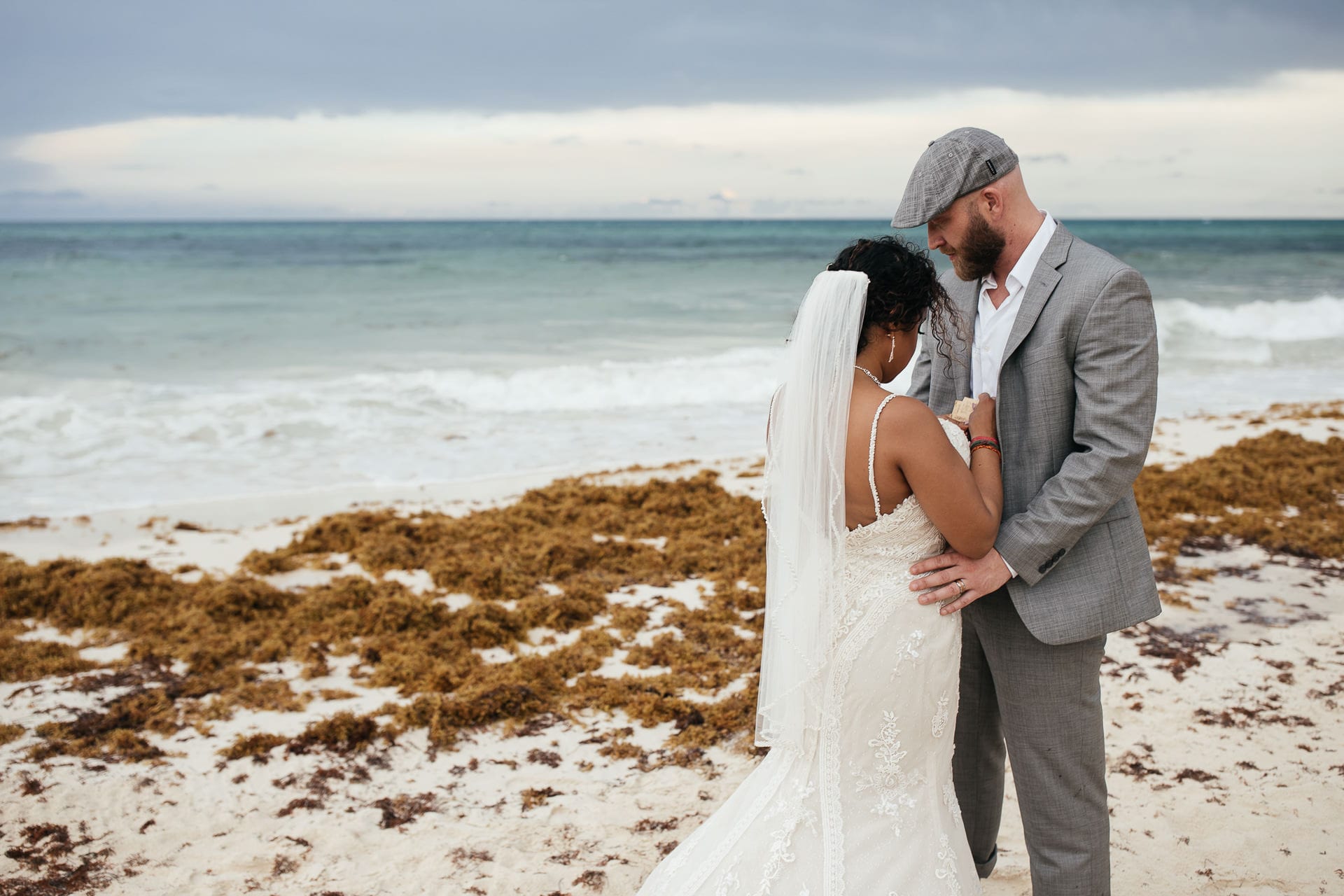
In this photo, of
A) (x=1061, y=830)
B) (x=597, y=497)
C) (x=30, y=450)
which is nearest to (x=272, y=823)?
(x=1061, y=830)

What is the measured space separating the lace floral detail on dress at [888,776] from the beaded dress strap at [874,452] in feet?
1.70

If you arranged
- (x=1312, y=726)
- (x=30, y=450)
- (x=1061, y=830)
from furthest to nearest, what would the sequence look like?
(x=30, y=450) < (x=1312, y=726) < (x=1061, y=830)

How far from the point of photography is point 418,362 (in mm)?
15344

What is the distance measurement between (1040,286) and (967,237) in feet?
0.71

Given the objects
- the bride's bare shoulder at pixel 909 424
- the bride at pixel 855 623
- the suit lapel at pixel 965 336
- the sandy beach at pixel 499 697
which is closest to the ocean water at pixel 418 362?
the sandy beach at pixel 499 697

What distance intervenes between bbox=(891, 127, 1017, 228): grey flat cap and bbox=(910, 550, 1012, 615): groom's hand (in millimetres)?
805

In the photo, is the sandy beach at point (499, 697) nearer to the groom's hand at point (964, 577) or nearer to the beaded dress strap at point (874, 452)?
the groom's hand at point (964, 577)

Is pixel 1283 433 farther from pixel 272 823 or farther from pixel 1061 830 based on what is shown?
pixel 272 823

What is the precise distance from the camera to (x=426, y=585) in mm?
5535

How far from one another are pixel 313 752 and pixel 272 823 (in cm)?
47

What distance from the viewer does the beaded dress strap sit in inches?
83.0

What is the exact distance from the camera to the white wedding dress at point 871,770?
2193mm

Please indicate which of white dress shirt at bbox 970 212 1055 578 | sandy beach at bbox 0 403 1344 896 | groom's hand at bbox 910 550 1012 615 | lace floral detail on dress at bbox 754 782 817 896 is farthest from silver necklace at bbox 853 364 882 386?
sandy beach at bbox 0 403 1344 896

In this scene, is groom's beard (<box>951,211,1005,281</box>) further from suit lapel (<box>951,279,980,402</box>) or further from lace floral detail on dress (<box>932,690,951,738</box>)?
lace floral detail on dress (<box>932,690,951,738</box>)
